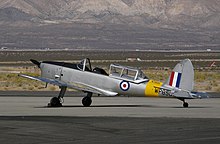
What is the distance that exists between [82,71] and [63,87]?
0.98 meters

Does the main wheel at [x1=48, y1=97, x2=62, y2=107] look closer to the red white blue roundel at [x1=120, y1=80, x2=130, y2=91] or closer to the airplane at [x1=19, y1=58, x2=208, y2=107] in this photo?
the airplane at [x1=19, y1=58, x2=208, y2=107]

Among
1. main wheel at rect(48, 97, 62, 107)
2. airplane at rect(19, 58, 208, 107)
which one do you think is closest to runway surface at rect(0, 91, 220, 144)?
main wheel at rect(48, 97, 62, 107)

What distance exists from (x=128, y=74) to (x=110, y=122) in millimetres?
6943

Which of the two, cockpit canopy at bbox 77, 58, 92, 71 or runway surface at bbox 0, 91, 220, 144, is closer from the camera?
runway surface at bbox 0, 91, 220, 144

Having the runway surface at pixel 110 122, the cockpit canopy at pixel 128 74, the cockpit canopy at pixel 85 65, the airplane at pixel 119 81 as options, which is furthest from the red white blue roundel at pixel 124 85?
the cockpit canopy at pixel 85 65

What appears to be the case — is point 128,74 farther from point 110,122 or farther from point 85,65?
point 110,122

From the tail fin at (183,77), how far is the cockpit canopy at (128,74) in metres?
1.28

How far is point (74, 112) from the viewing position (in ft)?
92.4

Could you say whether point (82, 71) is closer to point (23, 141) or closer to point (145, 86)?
point (145, 86)

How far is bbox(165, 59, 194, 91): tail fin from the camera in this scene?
29.4m

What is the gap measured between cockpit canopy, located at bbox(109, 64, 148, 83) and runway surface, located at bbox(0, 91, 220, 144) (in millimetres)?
1101

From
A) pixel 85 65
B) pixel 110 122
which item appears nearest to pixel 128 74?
pixel 85 65

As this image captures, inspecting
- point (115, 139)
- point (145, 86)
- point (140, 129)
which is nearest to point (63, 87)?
point (145, 86)

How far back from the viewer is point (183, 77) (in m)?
29.4
